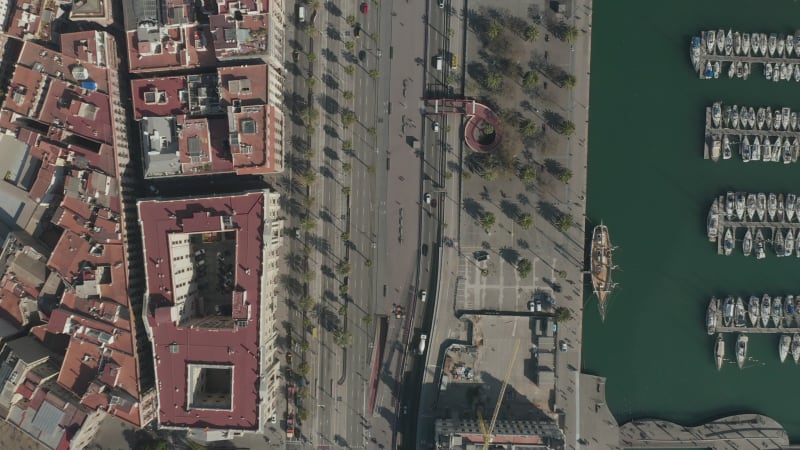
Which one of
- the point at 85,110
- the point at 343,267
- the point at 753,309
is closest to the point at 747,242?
the point at 753,309

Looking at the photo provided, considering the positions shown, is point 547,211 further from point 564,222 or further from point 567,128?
point 567,128

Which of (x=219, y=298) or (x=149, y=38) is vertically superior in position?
(x=149, y=38)

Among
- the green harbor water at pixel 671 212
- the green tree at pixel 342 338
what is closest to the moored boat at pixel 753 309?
the green harbor water at pixel 671 212

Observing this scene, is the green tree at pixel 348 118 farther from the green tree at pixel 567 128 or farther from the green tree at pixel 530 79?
the green tree at pixel 567 128

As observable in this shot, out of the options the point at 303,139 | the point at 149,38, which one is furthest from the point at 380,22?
the point at 149,38

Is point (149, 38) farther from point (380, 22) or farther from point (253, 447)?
point (253, 447)

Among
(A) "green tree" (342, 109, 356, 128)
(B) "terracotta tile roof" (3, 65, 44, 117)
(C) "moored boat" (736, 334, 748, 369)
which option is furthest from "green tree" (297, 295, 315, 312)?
(C) "moored boat" (736, 334, 748, 369)
